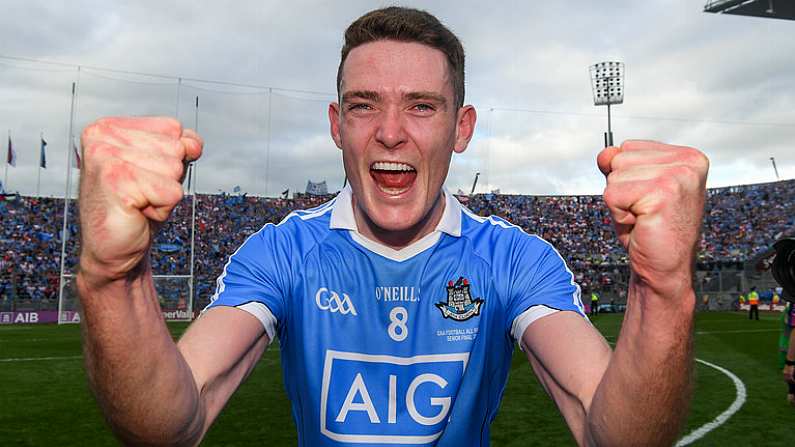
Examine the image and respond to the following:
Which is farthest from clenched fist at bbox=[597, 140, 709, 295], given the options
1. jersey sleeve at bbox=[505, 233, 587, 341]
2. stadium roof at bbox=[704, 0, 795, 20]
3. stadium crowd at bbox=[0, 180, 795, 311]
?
stadium roof at bbox=[704, 0, 795, 20]

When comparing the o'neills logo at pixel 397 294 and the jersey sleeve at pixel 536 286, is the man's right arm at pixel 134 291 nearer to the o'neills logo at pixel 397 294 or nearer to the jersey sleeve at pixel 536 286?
the o'neills logo at pixel 397 294

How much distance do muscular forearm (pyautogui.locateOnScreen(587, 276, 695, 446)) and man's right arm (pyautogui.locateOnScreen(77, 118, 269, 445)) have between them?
124cm

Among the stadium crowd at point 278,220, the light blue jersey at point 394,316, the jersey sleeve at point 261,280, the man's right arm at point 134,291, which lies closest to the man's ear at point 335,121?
the light blue jersey at point 394,316

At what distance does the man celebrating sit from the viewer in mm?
1713

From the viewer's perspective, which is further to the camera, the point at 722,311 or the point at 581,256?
the point at 581,256

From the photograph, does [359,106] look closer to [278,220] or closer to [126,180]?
[126,180]

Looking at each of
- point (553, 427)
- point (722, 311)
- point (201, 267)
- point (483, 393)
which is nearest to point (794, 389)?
point (553, 427)

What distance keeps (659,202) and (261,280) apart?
1.55 meters

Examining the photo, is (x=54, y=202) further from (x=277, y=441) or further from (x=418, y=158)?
(x=418, y=158)

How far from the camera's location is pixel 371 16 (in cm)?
268

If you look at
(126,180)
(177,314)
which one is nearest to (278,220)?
(177,314)

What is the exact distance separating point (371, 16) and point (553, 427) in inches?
248

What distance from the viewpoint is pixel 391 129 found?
2430 millimetres

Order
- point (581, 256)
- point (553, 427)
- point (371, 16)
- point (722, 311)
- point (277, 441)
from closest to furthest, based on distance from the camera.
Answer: point (371, 16), point (277, 441), point (553, 427), point (722, 311), point (581, 256)
